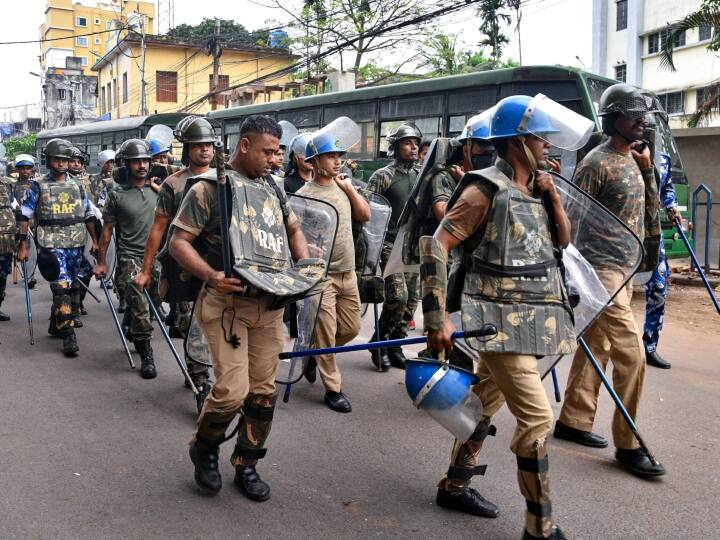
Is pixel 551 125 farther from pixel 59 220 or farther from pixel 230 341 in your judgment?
pixel 59 220

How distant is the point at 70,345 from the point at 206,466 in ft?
11.6

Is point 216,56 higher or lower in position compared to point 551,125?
higher

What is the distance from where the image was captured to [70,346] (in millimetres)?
6781

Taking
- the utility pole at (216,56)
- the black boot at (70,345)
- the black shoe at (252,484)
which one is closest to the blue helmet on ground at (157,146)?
the black boot at (70,345)

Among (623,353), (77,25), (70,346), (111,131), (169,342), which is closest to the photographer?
(623,353)

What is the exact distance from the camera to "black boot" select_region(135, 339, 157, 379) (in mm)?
6070

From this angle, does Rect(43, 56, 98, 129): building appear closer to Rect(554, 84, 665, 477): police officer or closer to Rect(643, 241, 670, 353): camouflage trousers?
Rect(643, 241, 670, 353): camouflage trousers

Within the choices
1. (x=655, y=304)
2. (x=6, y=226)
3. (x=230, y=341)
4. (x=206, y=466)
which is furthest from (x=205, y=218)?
(x=6, y=226)

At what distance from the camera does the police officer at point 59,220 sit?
720cm

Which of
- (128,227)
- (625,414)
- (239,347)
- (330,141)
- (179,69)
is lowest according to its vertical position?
(625,414)

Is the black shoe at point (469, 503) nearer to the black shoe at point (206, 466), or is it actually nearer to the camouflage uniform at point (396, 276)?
the black shoe at point (206, 466)

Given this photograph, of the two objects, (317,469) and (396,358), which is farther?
(396,358)

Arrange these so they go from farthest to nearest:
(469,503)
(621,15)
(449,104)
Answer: (621,15), (449,104), (469,503)

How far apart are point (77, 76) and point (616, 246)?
57667mm
